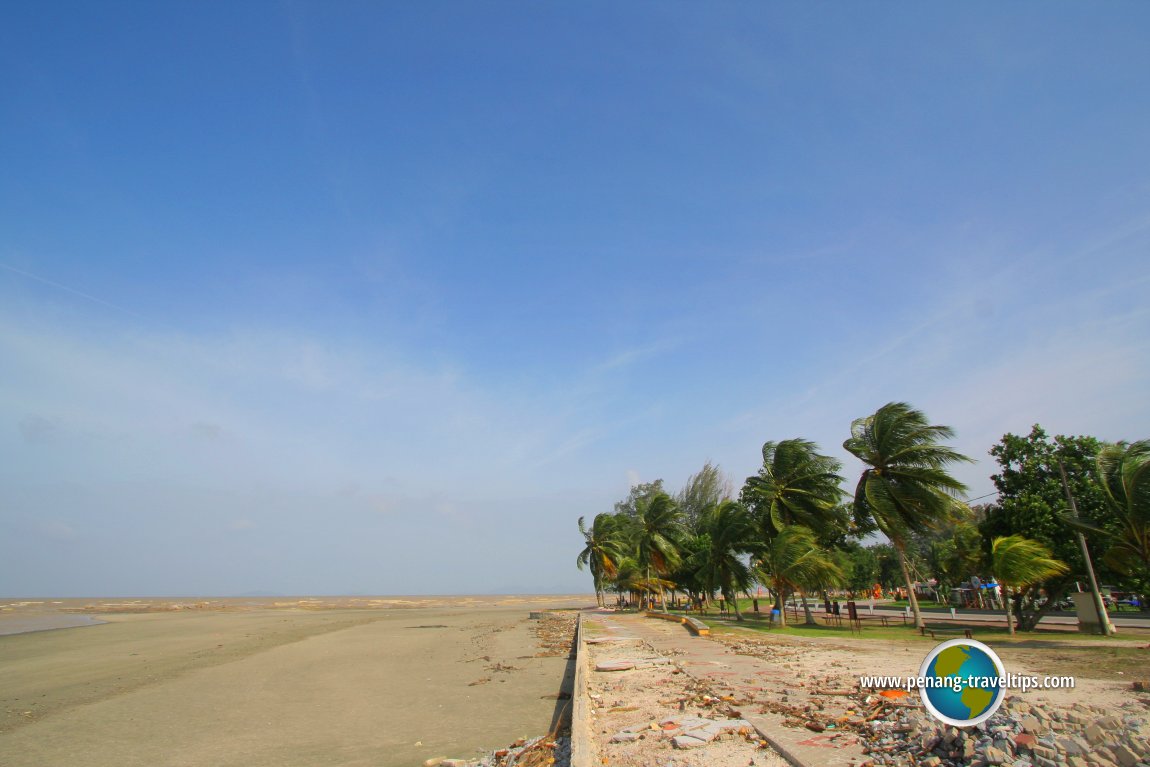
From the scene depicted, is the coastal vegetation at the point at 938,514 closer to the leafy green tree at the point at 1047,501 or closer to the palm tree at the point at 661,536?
the leafy green tree at the point at 1047,501

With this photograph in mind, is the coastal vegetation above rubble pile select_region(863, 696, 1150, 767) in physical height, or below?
above

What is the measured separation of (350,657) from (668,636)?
43.3 feet

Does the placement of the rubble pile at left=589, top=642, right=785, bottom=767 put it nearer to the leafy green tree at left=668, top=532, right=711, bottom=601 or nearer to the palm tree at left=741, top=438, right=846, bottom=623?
the palm tree at left=741, top=438, right=846, bottom=623

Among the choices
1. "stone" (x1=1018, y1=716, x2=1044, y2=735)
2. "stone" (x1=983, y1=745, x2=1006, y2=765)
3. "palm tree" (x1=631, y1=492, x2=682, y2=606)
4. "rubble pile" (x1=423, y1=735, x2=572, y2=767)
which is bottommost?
"rubble pile" (x1=423, y1=735, x2=572, y2=767)

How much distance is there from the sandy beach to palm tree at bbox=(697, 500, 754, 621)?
14.5m

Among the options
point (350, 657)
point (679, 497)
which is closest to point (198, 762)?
point (350, 657)

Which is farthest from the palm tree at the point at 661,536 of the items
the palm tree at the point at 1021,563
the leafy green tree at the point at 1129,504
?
the leafy green tree at the point at 1129,504

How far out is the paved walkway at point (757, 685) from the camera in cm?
674

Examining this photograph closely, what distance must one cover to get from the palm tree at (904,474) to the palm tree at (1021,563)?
344 centimetres

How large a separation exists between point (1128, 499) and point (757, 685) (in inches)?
552

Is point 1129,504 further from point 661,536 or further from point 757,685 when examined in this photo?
point 661,536

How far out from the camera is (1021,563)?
2111 centimetres

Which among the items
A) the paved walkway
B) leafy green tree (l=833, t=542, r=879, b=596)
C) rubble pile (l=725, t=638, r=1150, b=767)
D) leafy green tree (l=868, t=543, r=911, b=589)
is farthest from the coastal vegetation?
leafy green tree (l=868, t=543, r=911, b=589)

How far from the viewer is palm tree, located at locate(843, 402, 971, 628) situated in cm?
2519
